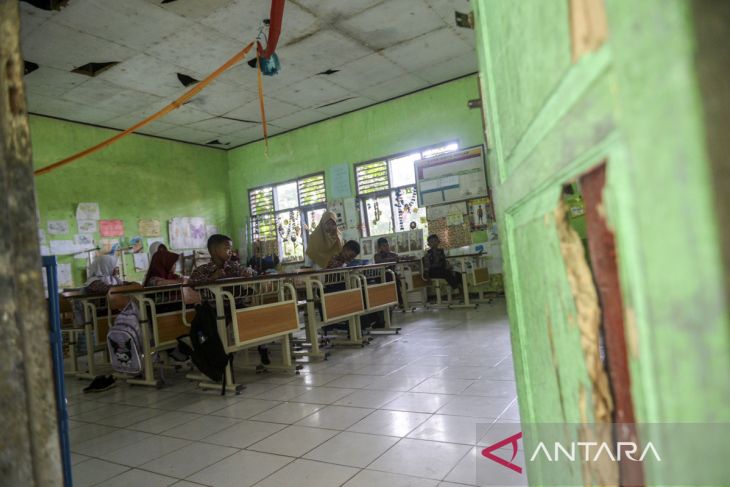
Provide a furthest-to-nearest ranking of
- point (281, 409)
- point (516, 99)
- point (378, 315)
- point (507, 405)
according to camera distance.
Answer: point (378, 315) → point (281, 409) → point (507, 405) → point (516, 99)

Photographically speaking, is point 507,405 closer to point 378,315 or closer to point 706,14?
point 706,14

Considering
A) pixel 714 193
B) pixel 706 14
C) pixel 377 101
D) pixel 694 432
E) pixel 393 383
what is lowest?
pixel 393 383

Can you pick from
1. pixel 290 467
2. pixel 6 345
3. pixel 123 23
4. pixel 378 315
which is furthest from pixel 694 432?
pixel 123 23

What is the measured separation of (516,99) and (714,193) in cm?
46

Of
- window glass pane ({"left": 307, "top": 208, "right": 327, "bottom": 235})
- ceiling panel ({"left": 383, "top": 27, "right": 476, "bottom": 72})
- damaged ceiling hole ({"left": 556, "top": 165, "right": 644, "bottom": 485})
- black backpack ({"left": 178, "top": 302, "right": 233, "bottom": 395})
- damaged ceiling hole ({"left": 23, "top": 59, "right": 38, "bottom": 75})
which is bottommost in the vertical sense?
black backpack ({"left": 178, "top": 302, "right": 233, "bottom": 395})

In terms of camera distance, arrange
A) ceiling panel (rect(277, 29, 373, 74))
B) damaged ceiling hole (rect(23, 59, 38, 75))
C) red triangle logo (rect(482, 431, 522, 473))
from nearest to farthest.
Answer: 1. red triangle logo (rect(482, 431, 522, 473))
2. damaged ceiling hole (rect(23, 59, 38, 75))
3. ceiling panel (rect(277, 29, 373, 74))

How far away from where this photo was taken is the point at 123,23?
468cm

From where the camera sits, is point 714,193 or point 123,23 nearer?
point 714,193

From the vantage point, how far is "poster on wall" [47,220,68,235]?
6.45 m

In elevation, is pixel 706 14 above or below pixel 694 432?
above

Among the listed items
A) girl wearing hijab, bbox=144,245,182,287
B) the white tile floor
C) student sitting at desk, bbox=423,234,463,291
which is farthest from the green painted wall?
student sitting at desk, bbox=423,234,463,291

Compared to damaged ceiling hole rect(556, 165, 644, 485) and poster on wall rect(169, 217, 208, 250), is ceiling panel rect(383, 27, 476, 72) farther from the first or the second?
damaged ceiling hole rect(556, 165, 644, 485)

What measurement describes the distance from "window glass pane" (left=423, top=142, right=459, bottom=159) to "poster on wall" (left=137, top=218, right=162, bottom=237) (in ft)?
16.2

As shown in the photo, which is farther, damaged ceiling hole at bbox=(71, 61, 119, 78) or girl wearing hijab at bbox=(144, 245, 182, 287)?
damaged ceiling hole at bbox=(71, 61, 119, 78)
